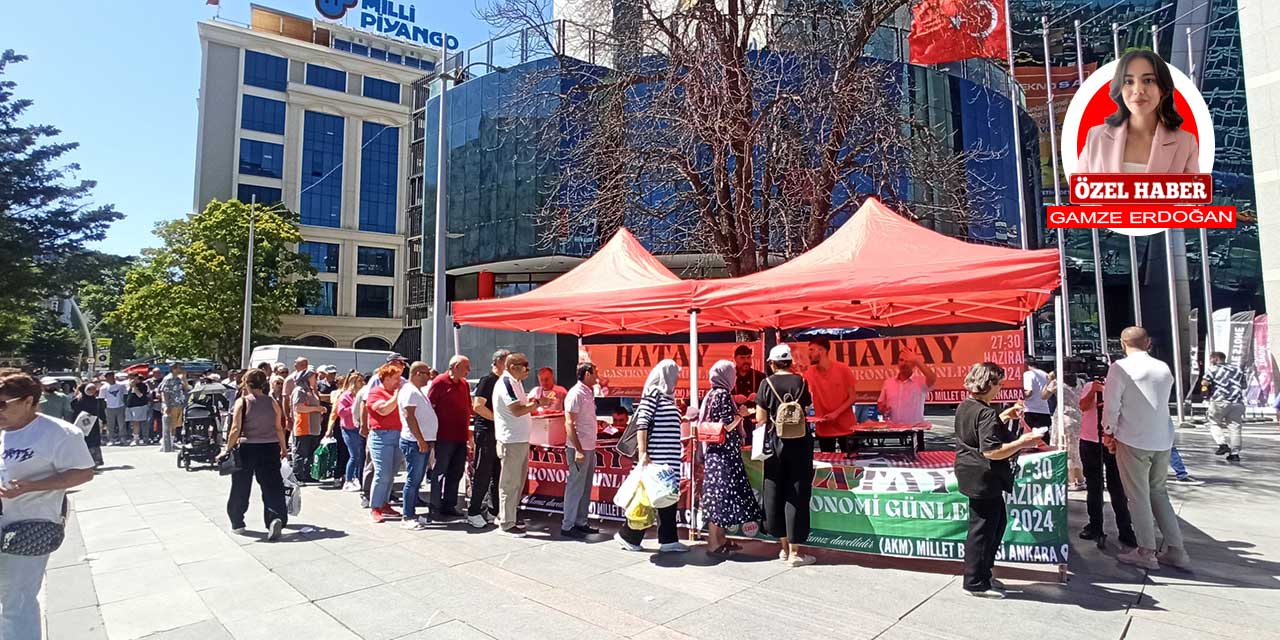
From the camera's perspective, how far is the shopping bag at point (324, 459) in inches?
422

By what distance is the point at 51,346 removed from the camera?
48.3m

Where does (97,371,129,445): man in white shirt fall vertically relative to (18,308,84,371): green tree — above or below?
below

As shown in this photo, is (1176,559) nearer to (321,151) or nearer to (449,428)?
(449,428)

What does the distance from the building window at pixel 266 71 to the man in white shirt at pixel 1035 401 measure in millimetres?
56971

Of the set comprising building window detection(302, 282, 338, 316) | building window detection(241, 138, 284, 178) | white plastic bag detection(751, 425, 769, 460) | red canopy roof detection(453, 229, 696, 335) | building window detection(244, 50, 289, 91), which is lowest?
white plastic bag detection(751, 425, 769, 460)

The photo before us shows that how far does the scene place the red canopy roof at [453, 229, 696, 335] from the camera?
7250 millimetres

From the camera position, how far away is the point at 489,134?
27859mm

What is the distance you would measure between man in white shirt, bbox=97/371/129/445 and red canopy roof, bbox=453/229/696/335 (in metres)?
13.1

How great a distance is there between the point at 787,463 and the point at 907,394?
14.2 feet

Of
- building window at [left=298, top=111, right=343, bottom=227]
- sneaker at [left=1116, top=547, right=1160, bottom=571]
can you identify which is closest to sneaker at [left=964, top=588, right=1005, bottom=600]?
sneaker at [left=1116, top=547, right=1160, bottom=571]

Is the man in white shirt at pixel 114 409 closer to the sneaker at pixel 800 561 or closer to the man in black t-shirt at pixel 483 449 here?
the man in black t-shirt at pixel 483 449

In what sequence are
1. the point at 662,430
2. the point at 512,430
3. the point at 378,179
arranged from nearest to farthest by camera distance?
the point at 662,430 < the point at 512,430 < the point at 378,179

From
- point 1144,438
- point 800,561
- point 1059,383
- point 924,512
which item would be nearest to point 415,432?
point 800,561

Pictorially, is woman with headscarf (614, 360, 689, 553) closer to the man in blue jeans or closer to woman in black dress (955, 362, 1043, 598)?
woman in black dress (955, 362, 1043, 598)
